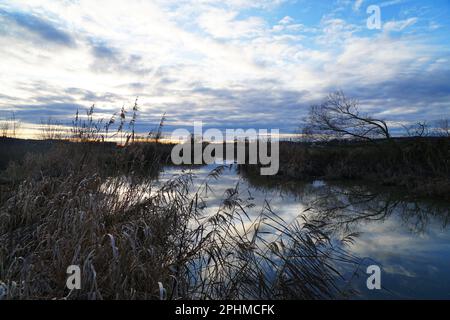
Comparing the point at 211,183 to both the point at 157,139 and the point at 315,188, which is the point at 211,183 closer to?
the point at 315,188

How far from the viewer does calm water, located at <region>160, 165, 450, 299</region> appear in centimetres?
392

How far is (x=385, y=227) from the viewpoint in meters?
6.86

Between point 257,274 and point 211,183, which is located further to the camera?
point 211,183

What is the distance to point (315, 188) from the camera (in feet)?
39.2

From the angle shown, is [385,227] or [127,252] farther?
[385,227]

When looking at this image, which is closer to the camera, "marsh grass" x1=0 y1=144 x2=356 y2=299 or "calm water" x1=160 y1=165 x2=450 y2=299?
"marsh grass" x1=0 y1=144 x2=356 y2=299

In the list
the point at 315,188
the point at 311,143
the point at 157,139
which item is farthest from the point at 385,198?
the point at 157,139

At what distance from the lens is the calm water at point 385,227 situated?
392 cm

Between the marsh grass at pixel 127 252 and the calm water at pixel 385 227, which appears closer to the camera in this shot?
the marsh grass at pixel 127 252

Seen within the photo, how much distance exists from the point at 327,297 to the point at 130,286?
2.14 metres

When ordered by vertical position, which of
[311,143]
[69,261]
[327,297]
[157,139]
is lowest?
[327,297]

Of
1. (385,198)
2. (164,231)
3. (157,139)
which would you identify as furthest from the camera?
(385,198)

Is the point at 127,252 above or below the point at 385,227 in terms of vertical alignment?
above
